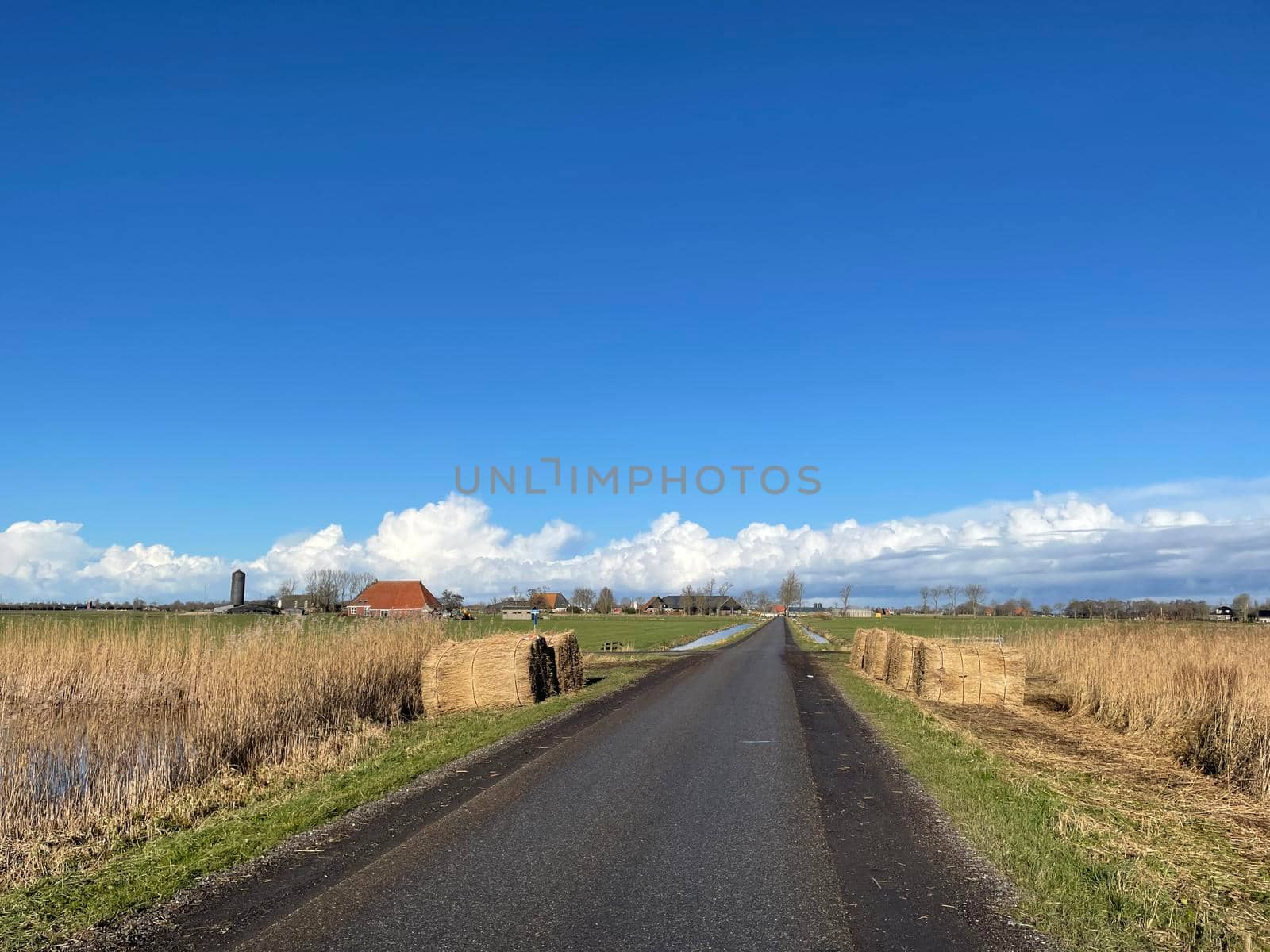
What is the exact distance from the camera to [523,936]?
6012mm

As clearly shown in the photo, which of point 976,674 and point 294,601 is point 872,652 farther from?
point 294,601

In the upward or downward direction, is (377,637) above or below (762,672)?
above

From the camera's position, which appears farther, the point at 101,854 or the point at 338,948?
the point at 101,854

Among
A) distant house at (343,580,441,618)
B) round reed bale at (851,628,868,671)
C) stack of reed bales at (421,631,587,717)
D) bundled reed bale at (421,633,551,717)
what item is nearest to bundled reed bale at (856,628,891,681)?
round reed bale at (851,628,868,671)

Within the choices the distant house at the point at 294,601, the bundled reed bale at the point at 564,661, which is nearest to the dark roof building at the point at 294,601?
the distant house at the point at 294,601

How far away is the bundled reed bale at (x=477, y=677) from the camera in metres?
20.8

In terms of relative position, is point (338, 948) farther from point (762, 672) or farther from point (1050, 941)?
point (762, 672)

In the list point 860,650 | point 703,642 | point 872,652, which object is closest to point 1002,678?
point 872,652

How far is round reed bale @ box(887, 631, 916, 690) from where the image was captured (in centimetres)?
2483

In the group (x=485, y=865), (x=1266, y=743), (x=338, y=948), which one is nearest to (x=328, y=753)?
(x=485, y=865)

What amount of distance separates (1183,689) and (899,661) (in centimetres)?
999

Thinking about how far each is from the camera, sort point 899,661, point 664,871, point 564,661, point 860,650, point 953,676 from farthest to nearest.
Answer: point 860,650 < point 899,661 < point 564,661 < point 953,676 < point 664,871

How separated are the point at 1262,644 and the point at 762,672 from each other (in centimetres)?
1513

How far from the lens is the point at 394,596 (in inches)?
5965
